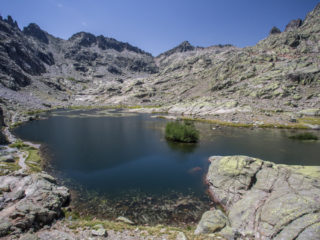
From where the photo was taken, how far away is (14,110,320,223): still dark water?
79.5 feet

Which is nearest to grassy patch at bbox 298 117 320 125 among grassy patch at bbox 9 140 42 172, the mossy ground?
the mossy ground

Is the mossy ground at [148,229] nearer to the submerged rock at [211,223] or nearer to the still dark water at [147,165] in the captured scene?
the submerged rock at [211,223]

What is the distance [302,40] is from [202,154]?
21194 cm

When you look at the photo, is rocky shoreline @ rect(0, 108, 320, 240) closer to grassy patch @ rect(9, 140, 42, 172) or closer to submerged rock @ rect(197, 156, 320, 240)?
submerged rock @ rect(197, 156, 320, 240)

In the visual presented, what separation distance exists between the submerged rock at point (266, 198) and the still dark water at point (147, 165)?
3.93 metres

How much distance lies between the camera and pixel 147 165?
129ft

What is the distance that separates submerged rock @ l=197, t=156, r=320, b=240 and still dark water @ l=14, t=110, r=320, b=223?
12.9ft

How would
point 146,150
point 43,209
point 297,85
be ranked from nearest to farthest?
point 43,209
point 146,150
point 297,85

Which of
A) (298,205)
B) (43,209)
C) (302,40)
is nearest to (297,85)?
(302,40)

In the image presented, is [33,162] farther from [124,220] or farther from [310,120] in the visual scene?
[310,120]

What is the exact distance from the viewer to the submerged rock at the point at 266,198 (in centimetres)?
1561

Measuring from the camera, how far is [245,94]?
13700cm

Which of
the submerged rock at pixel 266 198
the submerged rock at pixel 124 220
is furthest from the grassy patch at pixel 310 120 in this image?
the submerged rock at pixel 124 220

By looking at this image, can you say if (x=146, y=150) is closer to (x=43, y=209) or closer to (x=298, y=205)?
(x=43, y=209)
